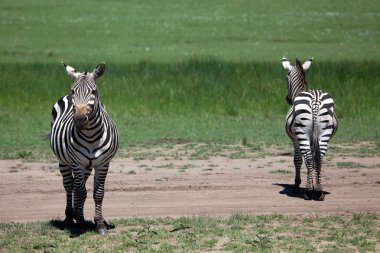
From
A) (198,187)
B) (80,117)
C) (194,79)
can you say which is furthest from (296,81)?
(194,79)

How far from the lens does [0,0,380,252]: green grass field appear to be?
332 inches

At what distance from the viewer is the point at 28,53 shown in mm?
32625

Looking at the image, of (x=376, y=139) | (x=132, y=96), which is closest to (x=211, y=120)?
(x=132, y=96)

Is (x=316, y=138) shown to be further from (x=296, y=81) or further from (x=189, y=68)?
(x=189, y=68)

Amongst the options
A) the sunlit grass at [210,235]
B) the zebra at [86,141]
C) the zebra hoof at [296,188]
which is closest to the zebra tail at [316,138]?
the zebra hoof at [296,188]

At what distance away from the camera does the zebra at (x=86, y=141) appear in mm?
8055

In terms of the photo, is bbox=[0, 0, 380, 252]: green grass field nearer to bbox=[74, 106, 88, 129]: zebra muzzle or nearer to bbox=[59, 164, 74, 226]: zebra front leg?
bbox=[59, 164, 74, 226]: zebra front leg

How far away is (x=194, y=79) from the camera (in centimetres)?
2025

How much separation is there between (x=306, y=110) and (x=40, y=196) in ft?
11.8

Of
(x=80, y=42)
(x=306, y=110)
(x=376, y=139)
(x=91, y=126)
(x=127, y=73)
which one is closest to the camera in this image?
(x=91, y=126)

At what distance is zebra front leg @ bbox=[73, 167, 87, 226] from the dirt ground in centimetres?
63

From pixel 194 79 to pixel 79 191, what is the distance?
11967 millimetres

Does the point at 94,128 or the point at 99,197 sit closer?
the point at 94,128

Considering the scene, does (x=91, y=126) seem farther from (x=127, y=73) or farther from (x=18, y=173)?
(x=127, y=73)
